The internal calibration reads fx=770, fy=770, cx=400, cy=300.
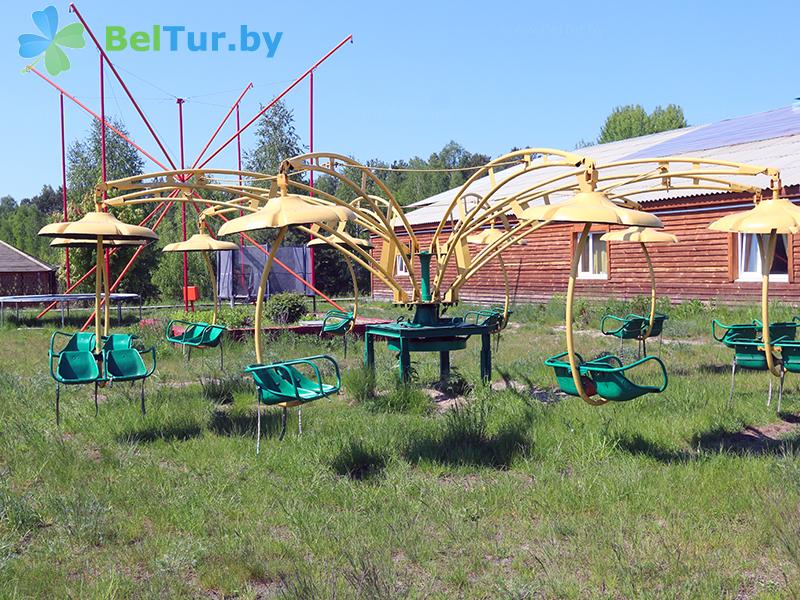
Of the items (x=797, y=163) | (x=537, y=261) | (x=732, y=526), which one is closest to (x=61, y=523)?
(x=732, y=526)

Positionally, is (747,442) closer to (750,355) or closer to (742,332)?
(750,355)

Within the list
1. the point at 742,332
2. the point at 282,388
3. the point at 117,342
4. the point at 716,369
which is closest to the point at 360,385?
the point at 282,388

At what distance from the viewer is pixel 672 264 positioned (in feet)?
62.9

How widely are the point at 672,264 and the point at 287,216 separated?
15300 mm

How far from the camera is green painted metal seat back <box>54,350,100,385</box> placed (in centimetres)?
768

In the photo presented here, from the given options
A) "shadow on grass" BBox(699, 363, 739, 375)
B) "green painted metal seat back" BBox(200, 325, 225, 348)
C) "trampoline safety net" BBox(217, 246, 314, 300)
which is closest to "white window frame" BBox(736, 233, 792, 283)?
"shadow on grass" BBox(699, 363, 739, 375)

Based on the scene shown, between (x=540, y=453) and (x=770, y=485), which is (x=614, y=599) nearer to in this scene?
(x=770, y=485)

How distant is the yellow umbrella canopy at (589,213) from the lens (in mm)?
5809

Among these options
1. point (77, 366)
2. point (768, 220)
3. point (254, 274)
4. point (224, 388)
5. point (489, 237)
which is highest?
point (489, 237)

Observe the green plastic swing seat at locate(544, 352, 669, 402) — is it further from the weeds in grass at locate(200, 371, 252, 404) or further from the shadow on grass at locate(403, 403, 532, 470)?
the weeds in grass at locate(200, 371, 252, 404)

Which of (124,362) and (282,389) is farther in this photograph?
(124,362)

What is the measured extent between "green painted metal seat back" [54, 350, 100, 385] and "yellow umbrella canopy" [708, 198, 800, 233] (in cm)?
621

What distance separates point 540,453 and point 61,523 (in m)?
3.53

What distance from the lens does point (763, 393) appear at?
8.37 m
